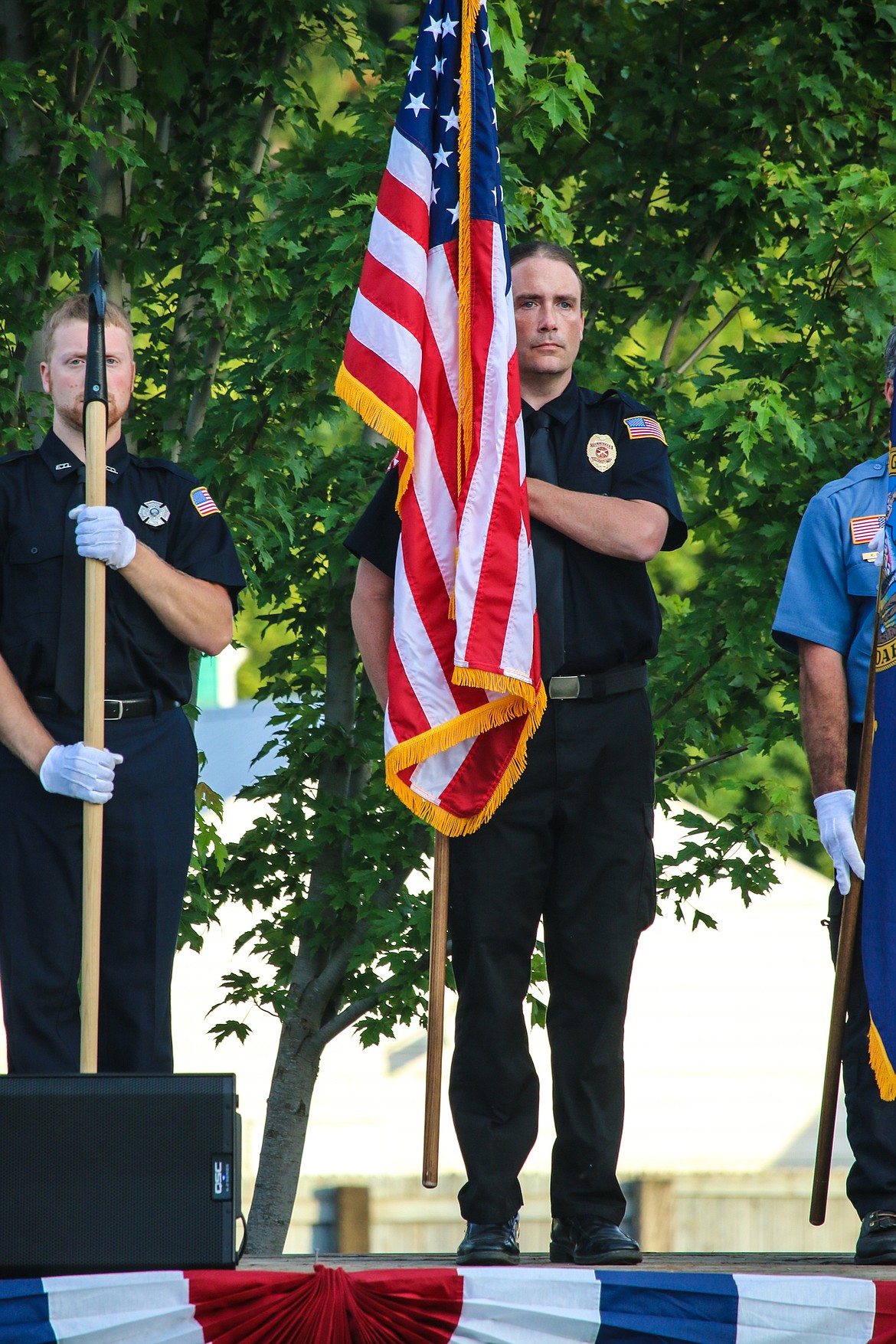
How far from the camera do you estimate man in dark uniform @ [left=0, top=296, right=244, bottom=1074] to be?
3.59 m

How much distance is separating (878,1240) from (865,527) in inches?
60.7

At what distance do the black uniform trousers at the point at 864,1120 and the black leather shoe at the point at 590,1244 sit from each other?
0.52 metres

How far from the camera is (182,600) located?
148 inches

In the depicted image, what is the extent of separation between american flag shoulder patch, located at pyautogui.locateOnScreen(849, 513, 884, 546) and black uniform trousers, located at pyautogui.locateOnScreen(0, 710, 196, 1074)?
166 cm

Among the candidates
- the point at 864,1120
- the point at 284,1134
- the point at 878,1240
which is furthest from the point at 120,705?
the point at 284,1134

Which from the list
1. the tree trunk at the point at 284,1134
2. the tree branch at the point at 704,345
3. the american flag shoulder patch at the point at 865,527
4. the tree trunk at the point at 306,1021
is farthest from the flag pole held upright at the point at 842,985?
the tree branch at the point at 704,345

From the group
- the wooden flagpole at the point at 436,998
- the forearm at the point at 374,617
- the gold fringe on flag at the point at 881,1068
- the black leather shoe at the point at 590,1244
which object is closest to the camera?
the black leather shoe at the point at 590,1244

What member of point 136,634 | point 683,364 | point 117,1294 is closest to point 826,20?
point 683,364

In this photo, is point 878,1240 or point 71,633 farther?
point 71,633

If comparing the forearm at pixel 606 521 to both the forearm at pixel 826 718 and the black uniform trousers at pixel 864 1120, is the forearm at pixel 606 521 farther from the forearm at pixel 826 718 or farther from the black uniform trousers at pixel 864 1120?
the black uniform trousers at pixel 864 1120

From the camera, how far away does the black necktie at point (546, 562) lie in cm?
369

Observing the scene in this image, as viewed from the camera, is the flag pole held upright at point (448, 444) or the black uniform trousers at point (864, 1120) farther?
the flag pole held upright at point (448, 444)

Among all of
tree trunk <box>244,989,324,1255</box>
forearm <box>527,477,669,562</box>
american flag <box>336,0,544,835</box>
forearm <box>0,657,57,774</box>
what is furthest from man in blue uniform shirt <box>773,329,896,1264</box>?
tree trunk <box>244,989,324,1255</box>

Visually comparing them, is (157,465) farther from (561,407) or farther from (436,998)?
(436,998)
